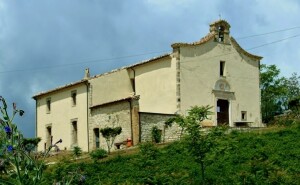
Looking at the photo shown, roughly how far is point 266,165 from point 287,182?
1787 millimetres

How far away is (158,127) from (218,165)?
13.5 m

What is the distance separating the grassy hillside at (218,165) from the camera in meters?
15.6

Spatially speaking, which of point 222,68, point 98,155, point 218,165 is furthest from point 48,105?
point 218,165

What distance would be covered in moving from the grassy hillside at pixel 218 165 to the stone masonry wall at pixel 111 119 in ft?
29.1

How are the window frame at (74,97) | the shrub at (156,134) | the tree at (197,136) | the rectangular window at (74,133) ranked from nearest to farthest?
the tree at (197,136)
the shrub at (156,134)
the rectangular window at (74,133)
the window frame at (74,97)

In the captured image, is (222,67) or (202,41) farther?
(222,67)

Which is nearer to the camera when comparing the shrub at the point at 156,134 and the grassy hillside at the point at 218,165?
the grassy hillside at the point at 218,165

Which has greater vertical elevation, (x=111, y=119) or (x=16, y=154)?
(x=111, y=119)

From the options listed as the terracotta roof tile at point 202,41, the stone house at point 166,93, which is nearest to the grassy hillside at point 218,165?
the stone house at point 166,93

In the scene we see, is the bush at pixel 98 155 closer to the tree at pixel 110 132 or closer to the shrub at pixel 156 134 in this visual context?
the tree at pixel 110 132

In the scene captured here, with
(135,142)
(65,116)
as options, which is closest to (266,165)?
(135,142)

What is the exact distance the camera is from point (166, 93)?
34.2 meters

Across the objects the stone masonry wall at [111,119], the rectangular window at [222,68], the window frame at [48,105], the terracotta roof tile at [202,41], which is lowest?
the stone masonry wall at [111,119]

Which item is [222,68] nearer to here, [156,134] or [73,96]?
[156,134]
